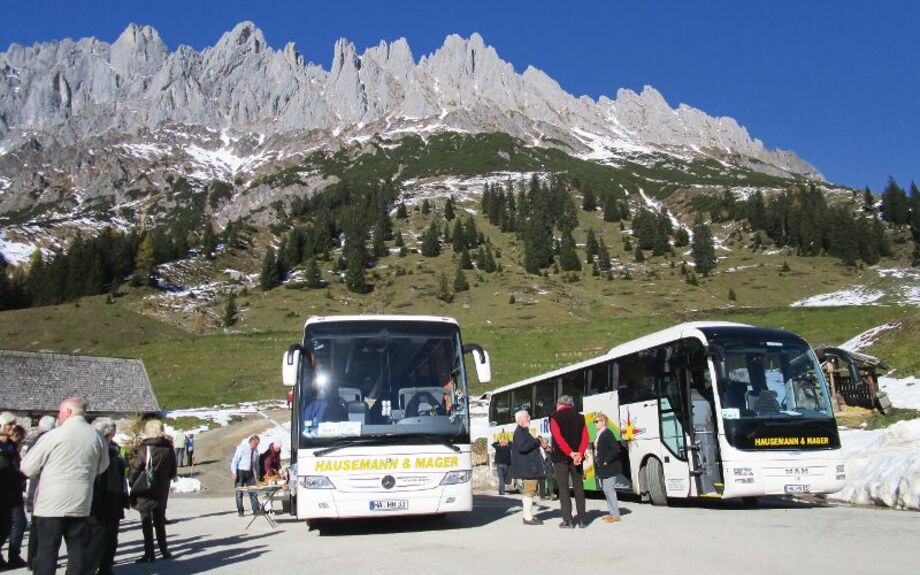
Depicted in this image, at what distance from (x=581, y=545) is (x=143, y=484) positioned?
611cm

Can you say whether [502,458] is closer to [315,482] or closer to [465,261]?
[315,482]

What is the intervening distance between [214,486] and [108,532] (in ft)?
84.7

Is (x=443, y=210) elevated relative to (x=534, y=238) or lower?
elevated

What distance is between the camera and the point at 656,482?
1585cm

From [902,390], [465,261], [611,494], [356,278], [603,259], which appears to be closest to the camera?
[611,494]

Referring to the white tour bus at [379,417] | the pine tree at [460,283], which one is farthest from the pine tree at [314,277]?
the white tour bus at [379,417]

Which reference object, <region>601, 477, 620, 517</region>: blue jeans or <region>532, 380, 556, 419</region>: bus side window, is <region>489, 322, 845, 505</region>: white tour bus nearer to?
<region>601, 477, 620, 517</region>: blue jeans

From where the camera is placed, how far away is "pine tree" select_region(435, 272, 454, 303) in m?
115

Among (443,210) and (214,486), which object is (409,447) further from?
(443,210)

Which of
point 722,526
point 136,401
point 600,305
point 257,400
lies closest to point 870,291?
point 600,305

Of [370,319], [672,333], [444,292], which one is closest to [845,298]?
[444,292]

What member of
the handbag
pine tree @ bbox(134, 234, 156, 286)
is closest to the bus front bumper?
the handbag

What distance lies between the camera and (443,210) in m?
198

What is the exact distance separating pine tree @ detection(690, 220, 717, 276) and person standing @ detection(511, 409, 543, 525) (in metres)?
126
